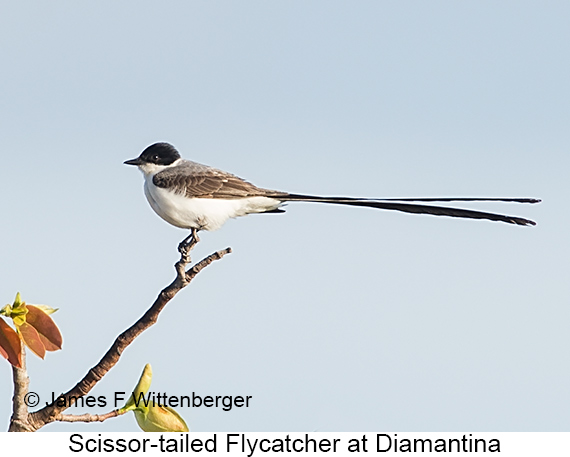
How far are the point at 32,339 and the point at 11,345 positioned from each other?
0.33 ft

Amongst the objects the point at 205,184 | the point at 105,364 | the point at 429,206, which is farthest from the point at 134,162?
the point at 105,364

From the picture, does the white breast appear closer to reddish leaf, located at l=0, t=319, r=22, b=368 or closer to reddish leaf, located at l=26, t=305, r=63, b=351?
reddish leaf, located at l=26, t=305, r=63, b=351

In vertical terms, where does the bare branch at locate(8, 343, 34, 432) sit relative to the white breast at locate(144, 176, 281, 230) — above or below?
below

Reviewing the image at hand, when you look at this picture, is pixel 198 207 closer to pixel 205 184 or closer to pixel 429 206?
pixel 205 184

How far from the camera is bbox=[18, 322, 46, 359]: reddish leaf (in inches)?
90.8

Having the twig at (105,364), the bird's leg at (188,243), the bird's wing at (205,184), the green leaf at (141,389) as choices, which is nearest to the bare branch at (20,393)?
the twig at (105,364)

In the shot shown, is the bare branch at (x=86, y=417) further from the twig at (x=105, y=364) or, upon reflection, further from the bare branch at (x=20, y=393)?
the bare branch at (x=20, y=393)

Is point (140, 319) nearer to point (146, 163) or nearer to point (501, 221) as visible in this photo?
point (501, 221)

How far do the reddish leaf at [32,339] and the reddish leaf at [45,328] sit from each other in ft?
0.05

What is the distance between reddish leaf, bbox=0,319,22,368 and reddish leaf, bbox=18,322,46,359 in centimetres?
5

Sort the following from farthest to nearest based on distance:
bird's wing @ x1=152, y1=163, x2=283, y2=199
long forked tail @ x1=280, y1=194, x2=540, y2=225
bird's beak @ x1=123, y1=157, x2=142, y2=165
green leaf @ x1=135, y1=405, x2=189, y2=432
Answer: bird's beak @ x1=123, y1=157, x2=142, y2=165
bird's wing @ x1=152, y1=163, x2=283, y2=199
long forked tail @ x1=280, y1=194, x2=540, y2=225
green leaf @ x1=135, y1=405, x2=189, y2=432

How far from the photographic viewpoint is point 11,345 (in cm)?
223

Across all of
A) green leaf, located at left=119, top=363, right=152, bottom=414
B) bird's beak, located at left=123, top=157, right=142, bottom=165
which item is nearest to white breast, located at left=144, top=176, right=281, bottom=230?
bird's beak, located at left=123, top=157, right=142, bottom=165
